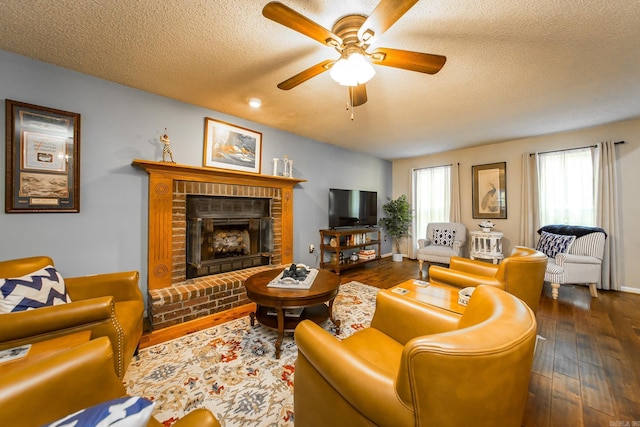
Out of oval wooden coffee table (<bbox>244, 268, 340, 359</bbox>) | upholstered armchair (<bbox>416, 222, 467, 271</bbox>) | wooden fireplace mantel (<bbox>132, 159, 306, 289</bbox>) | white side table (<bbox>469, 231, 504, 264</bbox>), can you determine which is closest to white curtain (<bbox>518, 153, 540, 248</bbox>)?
white side table (<bbox>469, 231, 504, 264</bbox>)

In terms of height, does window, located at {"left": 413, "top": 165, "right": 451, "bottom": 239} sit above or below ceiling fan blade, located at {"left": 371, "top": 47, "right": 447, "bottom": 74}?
below

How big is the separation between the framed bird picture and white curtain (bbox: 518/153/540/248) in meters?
0.29

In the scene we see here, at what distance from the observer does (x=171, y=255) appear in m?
2.56

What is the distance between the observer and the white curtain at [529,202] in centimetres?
389

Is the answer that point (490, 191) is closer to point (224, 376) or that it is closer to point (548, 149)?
point (548, 149)

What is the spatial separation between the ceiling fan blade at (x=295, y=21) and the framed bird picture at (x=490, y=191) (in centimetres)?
418

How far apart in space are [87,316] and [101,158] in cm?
168

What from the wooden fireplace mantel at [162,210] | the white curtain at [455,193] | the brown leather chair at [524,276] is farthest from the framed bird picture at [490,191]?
the wooden fireplace mantel at [162,210]

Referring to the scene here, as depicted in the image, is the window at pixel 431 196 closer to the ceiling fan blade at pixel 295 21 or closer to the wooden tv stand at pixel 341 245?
the wooden tv stand at pixel 341 245

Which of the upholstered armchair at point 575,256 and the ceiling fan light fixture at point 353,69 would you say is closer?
the ceiling fan light fixture at point 353,69

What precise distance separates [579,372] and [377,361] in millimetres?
1667

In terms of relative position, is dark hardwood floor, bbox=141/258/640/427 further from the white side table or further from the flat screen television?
the flat screen television

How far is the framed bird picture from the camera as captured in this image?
167 inches

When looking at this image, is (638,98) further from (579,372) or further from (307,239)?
(307,239)
